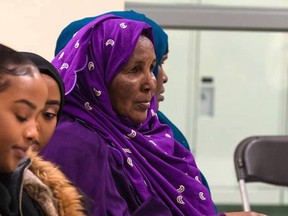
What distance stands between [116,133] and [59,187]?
18.3 inches

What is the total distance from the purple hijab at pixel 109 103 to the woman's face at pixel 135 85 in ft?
0.07

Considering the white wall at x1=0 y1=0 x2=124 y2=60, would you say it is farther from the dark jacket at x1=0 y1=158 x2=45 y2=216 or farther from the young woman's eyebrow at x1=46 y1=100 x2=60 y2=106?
the dark jacket at x1=0 y1=158 x2=45 y2=216

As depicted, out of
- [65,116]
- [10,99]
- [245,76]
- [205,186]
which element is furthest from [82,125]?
[245,76]

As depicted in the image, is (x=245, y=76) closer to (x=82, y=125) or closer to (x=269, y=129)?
(x=269, y=129)

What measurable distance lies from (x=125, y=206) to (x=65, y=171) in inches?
6.8

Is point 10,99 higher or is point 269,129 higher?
point 10,99

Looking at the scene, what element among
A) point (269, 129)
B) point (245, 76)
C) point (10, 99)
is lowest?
point (269, 129)

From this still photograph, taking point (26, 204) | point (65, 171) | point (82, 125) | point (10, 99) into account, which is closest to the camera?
point (10, 99)

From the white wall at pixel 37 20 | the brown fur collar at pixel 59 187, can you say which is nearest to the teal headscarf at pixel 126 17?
the white wall at pixel 37 20

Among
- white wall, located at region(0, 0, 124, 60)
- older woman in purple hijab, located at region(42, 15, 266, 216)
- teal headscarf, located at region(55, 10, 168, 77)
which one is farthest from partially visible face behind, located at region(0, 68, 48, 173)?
white wall, located at region(0, 0, 124, 60)

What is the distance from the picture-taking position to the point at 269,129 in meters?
3.68

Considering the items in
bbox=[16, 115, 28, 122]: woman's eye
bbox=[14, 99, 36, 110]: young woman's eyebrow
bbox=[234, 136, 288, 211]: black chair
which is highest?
bbox=[14, 99, 36, 110]: young woman's eyebrow

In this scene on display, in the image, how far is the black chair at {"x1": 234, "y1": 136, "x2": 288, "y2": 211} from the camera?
96.5 inches

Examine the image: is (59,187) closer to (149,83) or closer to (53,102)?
(53,102)
